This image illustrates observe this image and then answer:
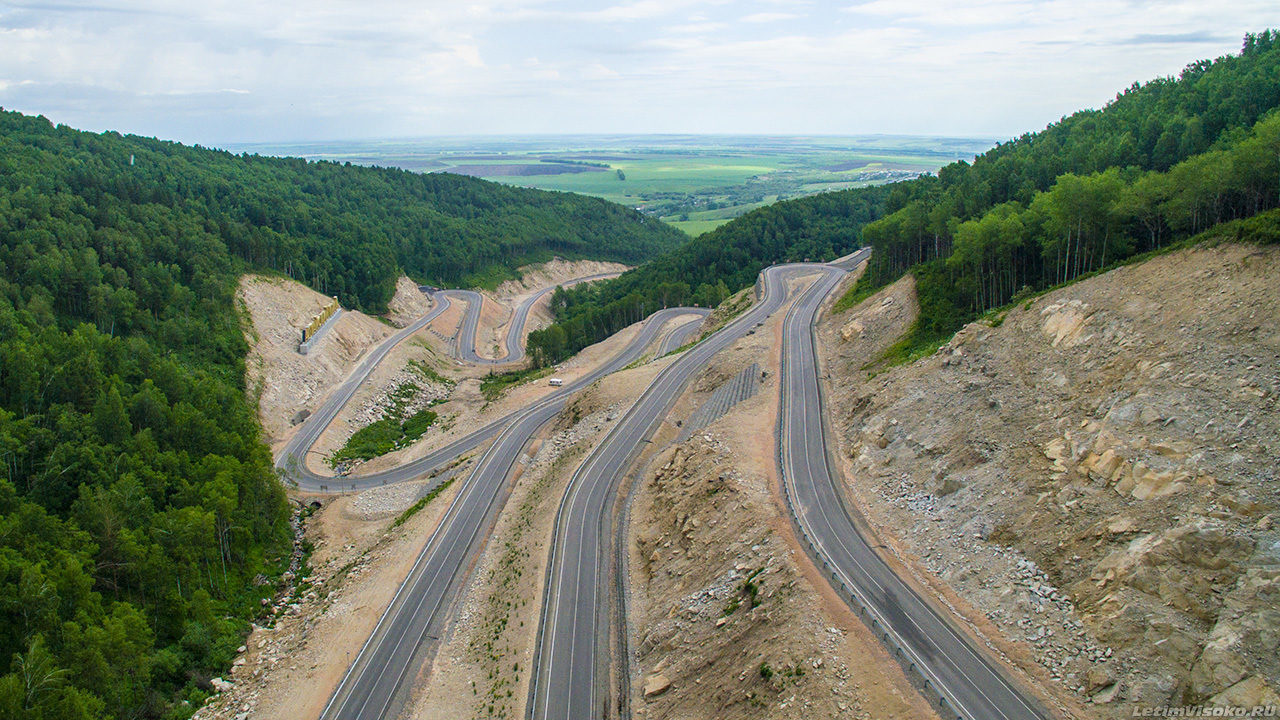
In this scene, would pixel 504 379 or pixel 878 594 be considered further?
pixel 504 379

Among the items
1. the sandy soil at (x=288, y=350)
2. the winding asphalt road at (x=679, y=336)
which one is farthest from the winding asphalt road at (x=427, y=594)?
the winding asphalt road at (x=679, y=336)

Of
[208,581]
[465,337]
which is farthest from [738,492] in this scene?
[465,337]

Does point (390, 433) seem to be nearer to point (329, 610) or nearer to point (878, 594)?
point (329, 610)

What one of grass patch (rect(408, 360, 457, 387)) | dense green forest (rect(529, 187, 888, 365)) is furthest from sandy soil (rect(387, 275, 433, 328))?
dense green forest (rect(529, 187, 888, 365))

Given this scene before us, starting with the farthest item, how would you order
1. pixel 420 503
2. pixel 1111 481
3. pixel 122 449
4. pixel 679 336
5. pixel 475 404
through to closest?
pixel 679 336, pixel 475 404, pixel 420 503, pixel 122 449, pixel 1111 481

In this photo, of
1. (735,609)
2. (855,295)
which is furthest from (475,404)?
(735,609)

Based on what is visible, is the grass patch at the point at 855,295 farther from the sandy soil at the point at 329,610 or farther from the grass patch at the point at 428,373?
the grass patch at the point at 428,373

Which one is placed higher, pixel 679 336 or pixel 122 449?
pixel 122 449
